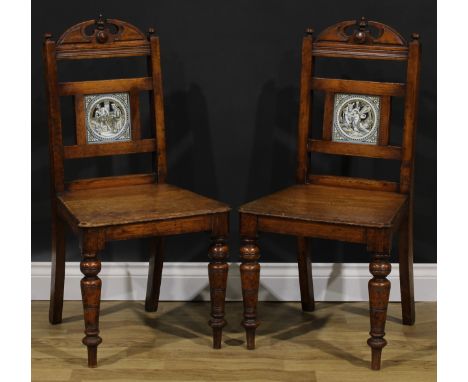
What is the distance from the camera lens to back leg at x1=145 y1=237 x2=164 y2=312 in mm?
2971

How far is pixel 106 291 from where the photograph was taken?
10.4 feet

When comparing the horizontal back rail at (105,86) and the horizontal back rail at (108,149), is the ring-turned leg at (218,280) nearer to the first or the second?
the horizontal back rail at (108,149)

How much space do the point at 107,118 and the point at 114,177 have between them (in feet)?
0.67

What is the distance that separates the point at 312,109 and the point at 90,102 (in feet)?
2.52

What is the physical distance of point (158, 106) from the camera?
2.86m

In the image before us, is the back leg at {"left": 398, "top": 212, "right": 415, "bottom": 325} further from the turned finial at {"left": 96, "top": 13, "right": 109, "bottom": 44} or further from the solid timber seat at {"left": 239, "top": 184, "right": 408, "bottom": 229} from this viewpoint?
the turned finial at {"left": 96, "top": 13, "right": 109, "bottom": 44}

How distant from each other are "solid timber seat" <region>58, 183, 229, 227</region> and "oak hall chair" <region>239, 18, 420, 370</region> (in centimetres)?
18

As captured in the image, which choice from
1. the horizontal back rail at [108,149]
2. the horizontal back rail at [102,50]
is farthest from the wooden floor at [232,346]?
the horizontal back rail at [102,50]

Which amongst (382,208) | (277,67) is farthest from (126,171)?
(382,208)

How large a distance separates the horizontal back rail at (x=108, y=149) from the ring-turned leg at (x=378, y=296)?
2.90ft

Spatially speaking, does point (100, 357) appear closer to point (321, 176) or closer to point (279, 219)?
point (279, 219)

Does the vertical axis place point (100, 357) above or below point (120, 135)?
below

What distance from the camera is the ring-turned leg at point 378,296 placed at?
251cm

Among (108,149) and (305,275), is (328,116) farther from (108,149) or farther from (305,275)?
(108,149)
